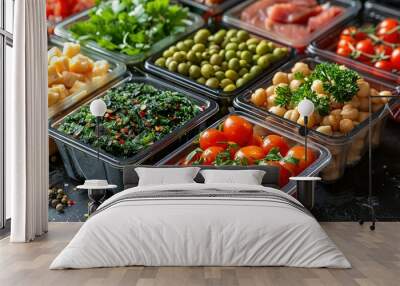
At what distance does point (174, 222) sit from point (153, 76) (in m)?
2.68

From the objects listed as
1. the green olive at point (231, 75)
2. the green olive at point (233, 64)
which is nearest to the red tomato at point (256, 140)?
the green olive at point (231, 75)

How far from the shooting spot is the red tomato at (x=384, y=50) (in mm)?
6747

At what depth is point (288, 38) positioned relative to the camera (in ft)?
22.6

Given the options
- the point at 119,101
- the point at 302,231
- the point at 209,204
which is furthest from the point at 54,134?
the point at 302,231

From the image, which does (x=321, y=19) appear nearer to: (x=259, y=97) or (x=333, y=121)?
(x=259, y=97)

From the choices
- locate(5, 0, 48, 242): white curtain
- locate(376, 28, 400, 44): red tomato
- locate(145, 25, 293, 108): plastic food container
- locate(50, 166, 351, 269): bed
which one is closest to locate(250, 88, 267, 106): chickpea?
locate(145, 25, 293, 108): plastic food container

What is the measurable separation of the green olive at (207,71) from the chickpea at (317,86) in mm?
903

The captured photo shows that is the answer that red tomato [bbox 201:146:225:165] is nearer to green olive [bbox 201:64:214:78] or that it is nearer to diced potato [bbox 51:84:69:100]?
green olive [bbox 201:64:214:78]

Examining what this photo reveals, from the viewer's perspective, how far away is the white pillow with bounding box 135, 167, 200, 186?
586 centimetres

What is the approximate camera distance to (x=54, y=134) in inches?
246

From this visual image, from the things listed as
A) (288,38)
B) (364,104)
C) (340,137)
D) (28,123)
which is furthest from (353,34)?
(28,123)

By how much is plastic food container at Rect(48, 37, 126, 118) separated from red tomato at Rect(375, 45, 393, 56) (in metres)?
2.33

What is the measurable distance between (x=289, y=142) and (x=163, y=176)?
1.12m

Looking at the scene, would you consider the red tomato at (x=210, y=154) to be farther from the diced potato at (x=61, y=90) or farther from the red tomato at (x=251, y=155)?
the diced potato at (x=61, y=90)
